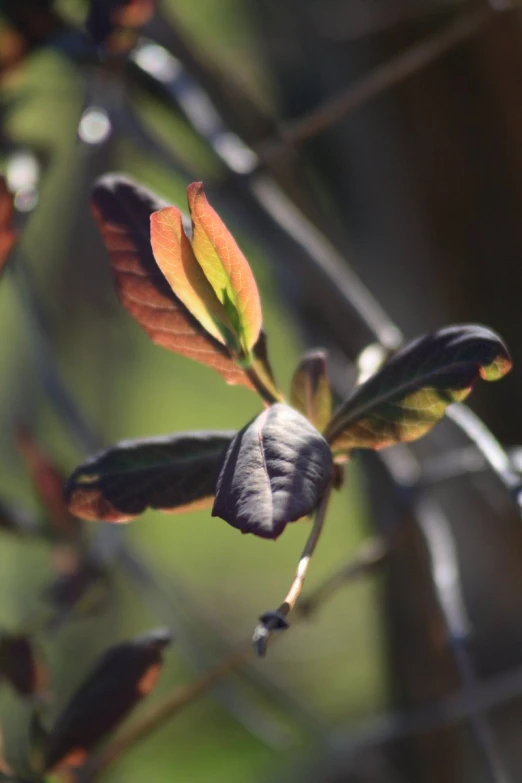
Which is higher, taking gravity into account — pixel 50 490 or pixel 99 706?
pixel 50 490

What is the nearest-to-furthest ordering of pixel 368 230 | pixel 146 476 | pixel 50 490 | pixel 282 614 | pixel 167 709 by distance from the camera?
pixel 282 614 → pixel 146 476 → pixel 167 709 → pixel 50 490 → pixel 368 230

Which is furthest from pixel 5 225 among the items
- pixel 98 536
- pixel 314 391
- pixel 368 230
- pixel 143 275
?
pixel 368 230

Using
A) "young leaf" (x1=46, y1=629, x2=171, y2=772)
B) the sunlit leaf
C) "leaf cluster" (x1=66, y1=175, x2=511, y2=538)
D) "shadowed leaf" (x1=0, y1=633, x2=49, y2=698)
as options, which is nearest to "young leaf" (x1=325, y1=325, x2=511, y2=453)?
"leaf cluster" (x1=66, y1=175, x2=511, y2=538)

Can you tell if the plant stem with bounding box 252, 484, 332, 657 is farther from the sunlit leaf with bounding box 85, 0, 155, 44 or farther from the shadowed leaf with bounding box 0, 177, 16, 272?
the sunlit leaf with bounding box 85, 0, 155, 44

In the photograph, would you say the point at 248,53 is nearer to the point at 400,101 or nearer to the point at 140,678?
the point at 400,101

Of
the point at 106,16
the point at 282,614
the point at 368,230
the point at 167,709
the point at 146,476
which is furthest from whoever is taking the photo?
the point at 368,230

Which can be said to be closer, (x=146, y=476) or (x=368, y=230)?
(x=146, y=476)

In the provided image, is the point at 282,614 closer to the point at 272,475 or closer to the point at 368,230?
the point at 272,475
